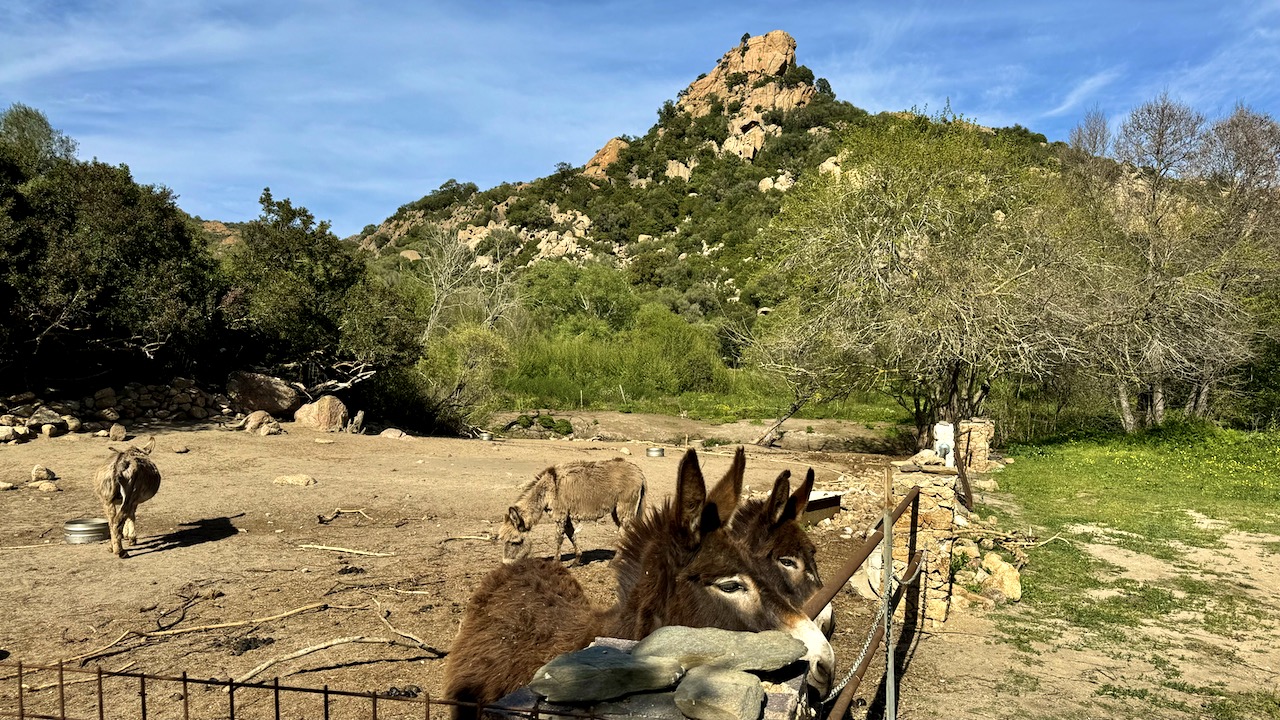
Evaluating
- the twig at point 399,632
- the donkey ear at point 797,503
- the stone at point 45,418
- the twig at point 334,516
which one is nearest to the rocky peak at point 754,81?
the stone at point 45,418

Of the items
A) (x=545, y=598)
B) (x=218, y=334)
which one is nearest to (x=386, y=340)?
(x=218, y=334)

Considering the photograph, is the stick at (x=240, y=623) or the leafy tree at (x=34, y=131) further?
the leafy tree at (x=34, y=131)

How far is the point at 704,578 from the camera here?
8.63 feet

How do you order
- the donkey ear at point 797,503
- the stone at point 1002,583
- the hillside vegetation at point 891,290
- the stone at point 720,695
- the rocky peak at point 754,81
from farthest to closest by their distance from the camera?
the rocky peak at point 754,81 < the hillside vegetation at point 891,290 < the stone at point 1002,583 < the donkey ear at point 797,503 < the stone at point 720,695

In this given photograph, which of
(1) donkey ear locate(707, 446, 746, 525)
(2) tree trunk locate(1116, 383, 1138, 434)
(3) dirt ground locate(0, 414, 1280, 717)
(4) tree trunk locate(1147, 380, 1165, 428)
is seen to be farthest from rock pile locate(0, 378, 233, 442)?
(4) tree trunk locate(1147, 380, 1165, 428)

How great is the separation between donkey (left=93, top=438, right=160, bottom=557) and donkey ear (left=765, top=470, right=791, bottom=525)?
830cm

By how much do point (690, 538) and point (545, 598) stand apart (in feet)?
2.66

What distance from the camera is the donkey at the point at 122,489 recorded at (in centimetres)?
830

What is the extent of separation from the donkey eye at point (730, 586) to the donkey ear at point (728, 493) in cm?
25

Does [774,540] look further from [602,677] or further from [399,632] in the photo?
[399,632]

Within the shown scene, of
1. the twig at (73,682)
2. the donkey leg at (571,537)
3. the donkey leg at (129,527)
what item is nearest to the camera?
the twig at (73,682)

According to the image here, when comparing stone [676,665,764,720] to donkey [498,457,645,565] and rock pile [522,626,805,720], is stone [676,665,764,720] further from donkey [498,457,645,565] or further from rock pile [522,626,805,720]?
donkey [498,457,645,565]

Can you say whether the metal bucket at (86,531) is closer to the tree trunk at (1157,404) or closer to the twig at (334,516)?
the twig at (334,516)

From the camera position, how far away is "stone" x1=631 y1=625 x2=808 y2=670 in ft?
6.46
